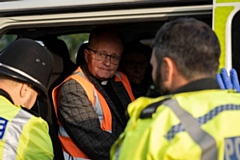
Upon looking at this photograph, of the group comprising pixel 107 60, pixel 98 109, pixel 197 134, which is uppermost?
pixel 197 134

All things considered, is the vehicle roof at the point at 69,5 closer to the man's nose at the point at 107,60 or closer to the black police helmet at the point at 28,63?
the black police helmet at the point at 28,63

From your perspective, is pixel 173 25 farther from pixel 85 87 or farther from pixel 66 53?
pixel 66 53

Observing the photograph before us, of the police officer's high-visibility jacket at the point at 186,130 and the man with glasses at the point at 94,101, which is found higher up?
the police officer's high-visibility jacket at the point at 186,130

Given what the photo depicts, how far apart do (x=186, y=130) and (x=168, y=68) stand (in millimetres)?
249

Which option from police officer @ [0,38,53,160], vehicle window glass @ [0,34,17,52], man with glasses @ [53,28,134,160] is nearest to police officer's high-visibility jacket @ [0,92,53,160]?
police officer @ [0,38,53,160]

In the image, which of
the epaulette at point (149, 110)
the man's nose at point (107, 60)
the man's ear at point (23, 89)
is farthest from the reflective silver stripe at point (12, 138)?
the man's nose at point (107, 60)

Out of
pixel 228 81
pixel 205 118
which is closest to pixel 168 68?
pixel 205 118

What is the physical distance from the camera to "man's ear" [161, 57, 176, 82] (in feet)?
7.64

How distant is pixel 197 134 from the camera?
2234 mm

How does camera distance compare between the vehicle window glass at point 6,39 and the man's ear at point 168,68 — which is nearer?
the man's ear at point 168,68

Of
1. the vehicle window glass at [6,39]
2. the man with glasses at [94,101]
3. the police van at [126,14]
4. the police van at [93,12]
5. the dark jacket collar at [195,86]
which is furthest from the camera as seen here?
the vehicle window glass at [6,39]

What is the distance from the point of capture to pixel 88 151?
3898mm

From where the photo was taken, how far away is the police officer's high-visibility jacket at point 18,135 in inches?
118

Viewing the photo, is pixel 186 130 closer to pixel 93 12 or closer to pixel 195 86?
pixel 195 86
